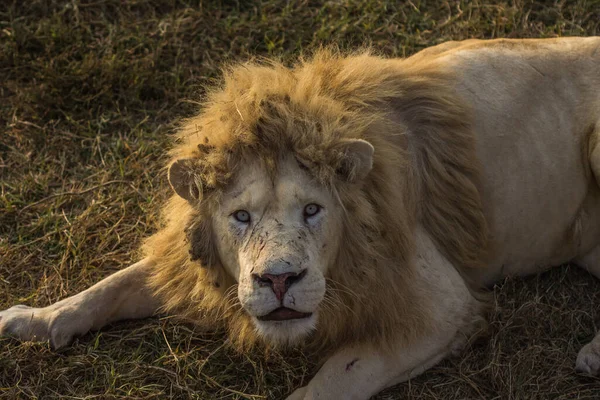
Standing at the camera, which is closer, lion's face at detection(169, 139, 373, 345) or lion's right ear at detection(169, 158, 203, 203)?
lion's face at detection(169, 139, 373, 345)

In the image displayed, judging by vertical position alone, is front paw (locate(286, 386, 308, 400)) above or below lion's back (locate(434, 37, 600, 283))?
below

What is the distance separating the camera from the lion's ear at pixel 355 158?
395cm

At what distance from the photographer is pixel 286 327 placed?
3949 mm

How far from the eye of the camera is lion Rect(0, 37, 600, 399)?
396 cm

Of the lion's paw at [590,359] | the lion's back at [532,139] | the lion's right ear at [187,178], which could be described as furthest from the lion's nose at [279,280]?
the lion's paw at [590,359]

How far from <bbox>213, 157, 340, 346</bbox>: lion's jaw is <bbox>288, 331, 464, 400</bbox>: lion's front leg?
0.28 m

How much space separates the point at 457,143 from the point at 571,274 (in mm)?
1147

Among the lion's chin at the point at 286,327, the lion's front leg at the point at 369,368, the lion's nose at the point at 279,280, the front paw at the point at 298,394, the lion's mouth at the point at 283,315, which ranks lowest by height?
the front paw at the point at 298,394

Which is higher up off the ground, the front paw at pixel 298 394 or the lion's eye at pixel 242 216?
the lion's eye at pixel 242 216

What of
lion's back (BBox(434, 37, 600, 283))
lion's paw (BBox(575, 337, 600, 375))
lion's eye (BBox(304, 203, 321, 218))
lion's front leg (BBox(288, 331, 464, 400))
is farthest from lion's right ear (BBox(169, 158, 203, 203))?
lion's paw (BBox(575, 337, 600, 375))

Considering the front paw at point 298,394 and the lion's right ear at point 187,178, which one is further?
the front paw at point 298,394

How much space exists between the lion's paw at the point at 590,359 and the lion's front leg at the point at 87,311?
2065mm

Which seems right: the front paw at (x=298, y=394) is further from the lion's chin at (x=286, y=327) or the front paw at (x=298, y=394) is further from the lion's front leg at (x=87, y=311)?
the lion's front leg at (x=87, y=311)

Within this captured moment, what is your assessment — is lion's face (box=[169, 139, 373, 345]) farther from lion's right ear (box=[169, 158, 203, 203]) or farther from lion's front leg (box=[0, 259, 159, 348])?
lion's front leg (box=[0, 259, 159, 348])
